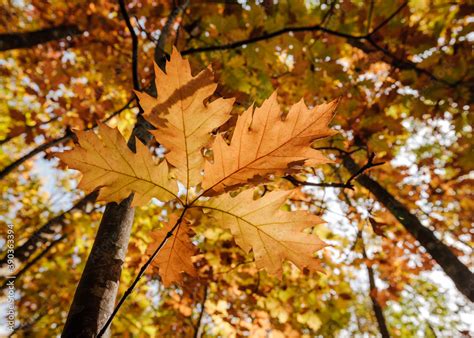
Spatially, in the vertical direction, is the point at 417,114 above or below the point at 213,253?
above

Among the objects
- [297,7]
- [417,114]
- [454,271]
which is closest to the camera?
[454,271]

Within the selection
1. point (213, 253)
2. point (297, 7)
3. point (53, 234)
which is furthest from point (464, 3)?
point (53, 234)

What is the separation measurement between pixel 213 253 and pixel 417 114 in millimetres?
3173

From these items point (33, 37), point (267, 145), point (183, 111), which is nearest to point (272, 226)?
point (267, 145)

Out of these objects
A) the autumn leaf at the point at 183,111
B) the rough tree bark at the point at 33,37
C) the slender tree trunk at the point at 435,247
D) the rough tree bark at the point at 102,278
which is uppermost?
the rough tree bark at the point at 33,37

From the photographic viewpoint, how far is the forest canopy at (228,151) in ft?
2.40

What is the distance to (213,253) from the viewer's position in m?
4.28

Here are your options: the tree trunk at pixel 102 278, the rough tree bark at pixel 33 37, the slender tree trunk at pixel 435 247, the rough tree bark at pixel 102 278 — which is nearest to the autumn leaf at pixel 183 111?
the rough tree bark at pixel 102 278

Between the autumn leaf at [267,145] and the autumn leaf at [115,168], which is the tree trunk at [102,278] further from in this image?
the autumn leaf at [267,145]

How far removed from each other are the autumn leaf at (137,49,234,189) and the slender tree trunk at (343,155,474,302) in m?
1.65

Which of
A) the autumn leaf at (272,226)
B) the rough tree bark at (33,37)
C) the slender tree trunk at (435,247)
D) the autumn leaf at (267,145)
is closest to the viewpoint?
the autumn leaf at (267,145)

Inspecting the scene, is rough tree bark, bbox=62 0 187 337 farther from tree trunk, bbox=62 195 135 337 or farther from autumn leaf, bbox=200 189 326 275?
autumn leaf, bbox=200 189 326 275

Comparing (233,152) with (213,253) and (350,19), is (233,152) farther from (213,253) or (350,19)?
(213,253)

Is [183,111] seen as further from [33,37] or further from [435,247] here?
[33,37]
